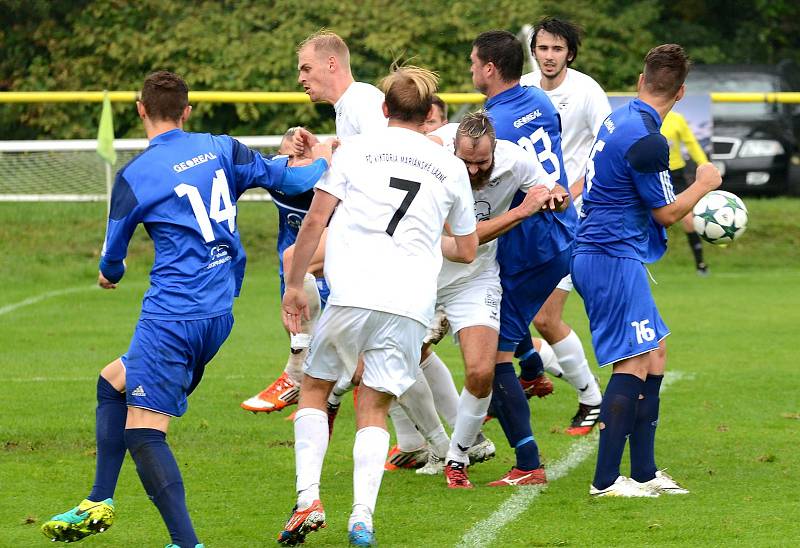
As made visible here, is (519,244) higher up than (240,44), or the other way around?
(240,44)

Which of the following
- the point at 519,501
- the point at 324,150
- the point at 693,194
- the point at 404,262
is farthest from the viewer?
the point at 519,501

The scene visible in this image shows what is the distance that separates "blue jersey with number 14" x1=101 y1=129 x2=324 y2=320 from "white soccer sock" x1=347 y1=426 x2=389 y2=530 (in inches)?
30.3

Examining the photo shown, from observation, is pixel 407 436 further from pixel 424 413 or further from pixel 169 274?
pixel 169 274

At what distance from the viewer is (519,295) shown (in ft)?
22.6

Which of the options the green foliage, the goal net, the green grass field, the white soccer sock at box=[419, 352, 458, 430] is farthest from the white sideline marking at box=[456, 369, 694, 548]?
the green foliage

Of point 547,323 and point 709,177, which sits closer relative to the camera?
point 709,177

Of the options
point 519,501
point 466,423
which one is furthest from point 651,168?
point 519,501

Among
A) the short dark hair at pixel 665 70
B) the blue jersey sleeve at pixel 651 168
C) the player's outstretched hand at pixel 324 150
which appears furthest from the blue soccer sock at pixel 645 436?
the player's outstretched hand at pixel 324 150

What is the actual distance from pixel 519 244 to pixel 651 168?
90cm

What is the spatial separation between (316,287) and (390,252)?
112 inches

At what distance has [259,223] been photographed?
17.3 metres

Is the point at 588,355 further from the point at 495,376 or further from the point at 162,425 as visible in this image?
the point at 162,425

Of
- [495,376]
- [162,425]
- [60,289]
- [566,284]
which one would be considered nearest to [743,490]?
[495,376]

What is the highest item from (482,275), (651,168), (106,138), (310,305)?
(106,138)
